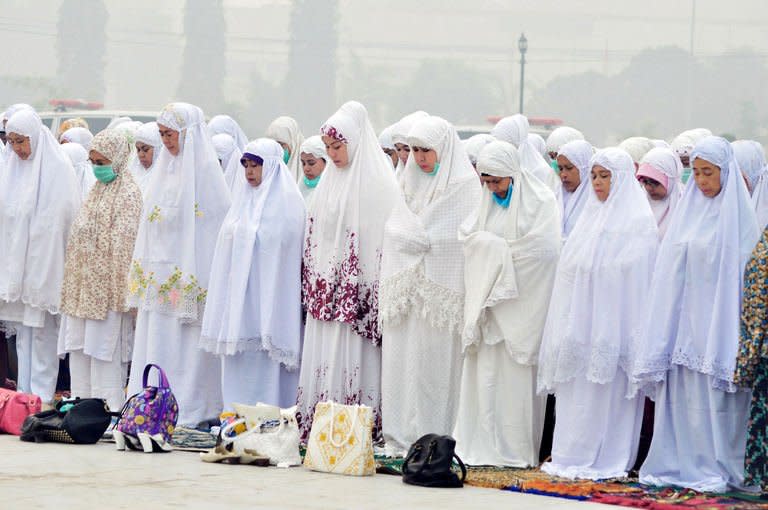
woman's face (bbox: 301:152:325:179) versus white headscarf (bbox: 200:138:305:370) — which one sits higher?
woman's face (bbox: 301:152:325:179)

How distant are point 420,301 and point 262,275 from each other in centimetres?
132

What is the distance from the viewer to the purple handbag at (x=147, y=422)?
789cm

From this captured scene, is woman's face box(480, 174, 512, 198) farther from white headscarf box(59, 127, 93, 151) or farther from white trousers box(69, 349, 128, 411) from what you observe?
white headscarf box(59, 127, 93, 151)

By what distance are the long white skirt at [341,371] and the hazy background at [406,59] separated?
33.1 ft

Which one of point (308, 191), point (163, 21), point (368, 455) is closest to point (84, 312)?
point (308, 191)

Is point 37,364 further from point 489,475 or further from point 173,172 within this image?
point 489,475

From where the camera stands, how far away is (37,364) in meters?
10.0

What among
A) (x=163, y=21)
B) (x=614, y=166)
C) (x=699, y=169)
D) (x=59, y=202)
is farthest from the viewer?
(x=163, y=21)

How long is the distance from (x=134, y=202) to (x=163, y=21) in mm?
12481

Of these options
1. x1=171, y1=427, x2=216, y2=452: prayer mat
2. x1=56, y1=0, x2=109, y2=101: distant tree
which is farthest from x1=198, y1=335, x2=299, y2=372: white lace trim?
x1=56, y1=0, x2=109, y2=101: distant tree

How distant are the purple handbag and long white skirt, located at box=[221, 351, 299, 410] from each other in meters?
1.00

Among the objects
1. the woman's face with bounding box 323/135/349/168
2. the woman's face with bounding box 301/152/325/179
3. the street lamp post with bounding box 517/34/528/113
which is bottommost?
the woman's face with bounding box 323/135/349/168

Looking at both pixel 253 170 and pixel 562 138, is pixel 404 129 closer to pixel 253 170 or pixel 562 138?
pixel 253 170

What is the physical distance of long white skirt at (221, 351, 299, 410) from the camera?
8.95m
